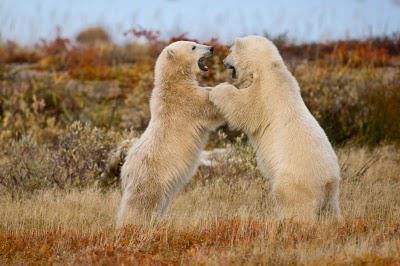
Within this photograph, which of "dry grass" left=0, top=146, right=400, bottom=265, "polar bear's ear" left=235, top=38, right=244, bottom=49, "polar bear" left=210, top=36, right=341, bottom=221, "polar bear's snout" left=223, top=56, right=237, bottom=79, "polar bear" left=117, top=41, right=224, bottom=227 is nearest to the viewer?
"dry grass" left=0, top=146, right=400, bottom=265

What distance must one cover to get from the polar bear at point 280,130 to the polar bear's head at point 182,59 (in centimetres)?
32

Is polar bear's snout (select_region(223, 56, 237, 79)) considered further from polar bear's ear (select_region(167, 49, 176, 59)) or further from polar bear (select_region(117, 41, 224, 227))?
polar bear's ear (select_region(167, 49, 176, 59))

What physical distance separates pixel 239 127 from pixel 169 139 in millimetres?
731

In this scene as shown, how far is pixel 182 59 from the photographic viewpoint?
26.8 ft

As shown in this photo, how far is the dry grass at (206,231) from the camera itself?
6535mm

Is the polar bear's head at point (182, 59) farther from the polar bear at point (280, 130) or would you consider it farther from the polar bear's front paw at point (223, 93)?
the polar bear's front paw at point (223, 93)

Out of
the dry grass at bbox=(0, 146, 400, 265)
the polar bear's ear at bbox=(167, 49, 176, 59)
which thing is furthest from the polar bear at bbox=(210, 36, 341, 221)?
the polar bear's ear at bbox=(167, 49, 176, 59)

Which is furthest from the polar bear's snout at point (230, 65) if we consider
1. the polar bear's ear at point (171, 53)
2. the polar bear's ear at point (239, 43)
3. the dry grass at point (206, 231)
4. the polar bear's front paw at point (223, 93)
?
the dry grass at point (206, 231)

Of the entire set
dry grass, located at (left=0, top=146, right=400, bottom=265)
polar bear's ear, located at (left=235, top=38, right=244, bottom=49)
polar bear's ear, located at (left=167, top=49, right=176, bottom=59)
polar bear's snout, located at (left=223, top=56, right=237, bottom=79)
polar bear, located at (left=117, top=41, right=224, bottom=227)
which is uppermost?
polar bear's ear, located at (left=235, top=38, right=244, bottom=49)

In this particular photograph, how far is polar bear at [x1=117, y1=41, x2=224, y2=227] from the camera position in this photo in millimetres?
7590

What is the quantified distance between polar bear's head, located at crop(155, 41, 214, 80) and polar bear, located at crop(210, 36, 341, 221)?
32 cm

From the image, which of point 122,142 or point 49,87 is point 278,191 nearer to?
point 122,142

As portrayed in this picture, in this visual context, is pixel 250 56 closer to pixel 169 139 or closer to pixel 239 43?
pixel 239 43

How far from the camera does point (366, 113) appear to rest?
13.6 meters
